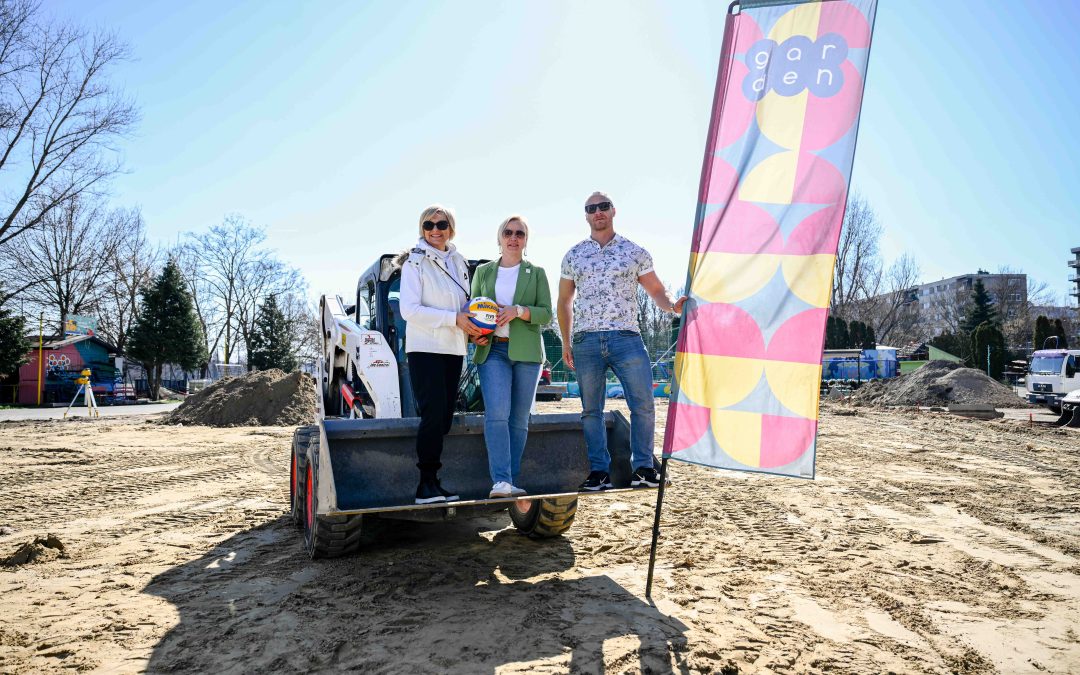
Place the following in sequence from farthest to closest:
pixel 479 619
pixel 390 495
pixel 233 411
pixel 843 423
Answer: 1. pixel 233 411
2. pixel 843 423
3. pixel 390 495
4. pixel 479 619

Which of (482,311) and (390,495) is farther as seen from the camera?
(390,495)

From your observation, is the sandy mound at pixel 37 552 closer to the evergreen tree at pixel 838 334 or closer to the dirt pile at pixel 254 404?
the dirt pile at pixel 254 404

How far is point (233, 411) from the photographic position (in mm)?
19219

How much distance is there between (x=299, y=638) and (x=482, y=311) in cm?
213

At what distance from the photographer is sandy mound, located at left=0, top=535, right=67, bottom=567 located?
519 cm

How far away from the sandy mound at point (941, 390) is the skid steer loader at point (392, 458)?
21533 millimetres

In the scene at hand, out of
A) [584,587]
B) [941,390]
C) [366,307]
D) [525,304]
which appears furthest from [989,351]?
[525,304]

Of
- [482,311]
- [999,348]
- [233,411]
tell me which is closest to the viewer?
[482,311]

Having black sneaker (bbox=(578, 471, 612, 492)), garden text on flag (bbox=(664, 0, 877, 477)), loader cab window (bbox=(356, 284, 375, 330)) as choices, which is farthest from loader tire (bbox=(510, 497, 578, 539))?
loader cab window (bbox=(356, 284, 375, 330))

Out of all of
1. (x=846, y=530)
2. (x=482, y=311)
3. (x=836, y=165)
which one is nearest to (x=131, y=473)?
(x=482, y=311)

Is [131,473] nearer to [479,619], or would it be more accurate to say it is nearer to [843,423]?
[479,619]

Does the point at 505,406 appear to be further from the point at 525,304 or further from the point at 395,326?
the point at 395,326

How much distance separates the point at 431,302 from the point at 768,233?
7.08ft

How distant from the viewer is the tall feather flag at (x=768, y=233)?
403cm
